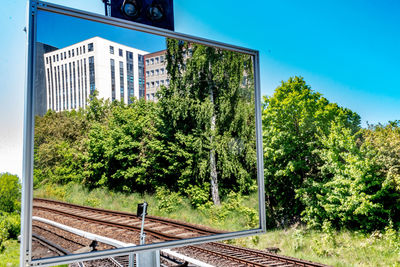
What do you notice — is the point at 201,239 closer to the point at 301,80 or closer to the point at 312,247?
the point at 312,247

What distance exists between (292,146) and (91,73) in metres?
8.28

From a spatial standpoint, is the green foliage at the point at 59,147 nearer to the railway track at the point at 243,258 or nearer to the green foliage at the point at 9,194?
the railway track at the point at 243,258

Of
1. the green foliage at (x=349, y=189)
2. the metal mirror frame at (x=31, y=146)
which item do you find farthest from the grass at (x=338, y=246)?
the metal mirror frame at (x=31, y=146)

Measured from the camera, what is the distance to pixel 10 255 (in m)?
5.85

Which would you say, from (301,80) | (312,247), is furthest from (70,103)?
(301,80)

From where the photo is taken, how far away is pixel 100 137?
5.95 feet

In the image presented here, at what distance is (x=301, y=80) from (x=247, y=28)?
3608 mm

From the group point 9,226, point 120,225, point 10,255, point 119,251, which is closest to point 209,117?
point 120,225

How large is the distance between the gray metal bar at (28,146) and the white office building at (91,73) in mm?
103

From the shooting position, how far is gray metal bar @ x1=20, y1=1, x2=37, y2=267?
142cm

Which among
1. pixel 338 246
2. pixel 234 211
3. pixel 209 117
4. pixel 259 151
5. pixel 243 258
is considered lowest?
pixel 338 246

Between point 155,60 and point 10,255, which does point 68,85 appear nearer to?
point 155,60

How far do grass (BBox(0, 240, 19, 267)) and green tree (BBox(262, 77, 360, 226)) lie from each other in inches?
229

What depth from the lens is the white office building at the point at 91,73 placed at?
65.5 inches
